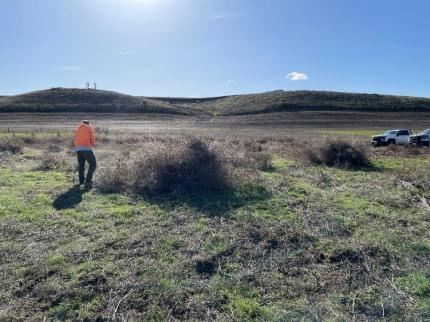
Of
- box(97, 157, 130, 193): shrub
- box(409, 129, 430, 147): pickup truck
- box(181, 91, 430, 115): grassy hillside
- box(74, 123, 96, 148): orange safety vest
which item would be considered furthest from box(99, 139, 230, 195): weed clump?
box(181, 91, 430, 115): grassy hillside

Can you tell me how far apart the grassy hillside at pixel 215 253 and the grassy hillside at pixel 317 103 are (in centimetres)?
6319

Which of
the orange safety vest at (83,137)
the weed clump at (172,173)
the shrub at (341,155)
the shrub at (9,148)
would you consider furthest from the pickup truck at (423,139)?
the shrub at (9,148)

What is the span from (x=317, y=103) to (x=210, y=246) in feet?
246

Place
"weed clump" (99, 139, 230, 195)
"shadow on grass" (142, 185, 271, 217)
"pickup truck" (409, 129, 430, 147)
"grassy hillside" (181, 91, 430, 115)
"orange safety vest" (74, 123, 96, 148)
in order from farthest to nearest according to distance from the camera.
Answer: "grassy hillside" (181, 91, 430, 115)
"pickup truck" (409, 129, 430, 147)
"orange safety vest" (74, 123, 96, 148)
"weed clump" (99, 139, 230, 195)
"shadow on grass" (142, 185, 271, 217)

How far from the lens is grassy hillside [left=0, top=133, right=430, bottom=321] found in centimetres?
420

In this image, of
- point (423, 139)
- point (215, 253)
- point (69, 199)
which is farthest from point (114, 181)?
point (423, 139)

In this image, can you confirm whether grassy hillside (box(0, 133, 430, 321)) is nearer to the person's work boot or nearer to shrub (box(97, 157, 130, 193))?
shrub (box(97, 157, 130, 193))

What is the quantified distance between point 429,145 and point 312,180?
1877 centimetres

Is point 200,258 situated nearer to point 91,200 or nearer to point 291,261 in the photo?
point 291,261

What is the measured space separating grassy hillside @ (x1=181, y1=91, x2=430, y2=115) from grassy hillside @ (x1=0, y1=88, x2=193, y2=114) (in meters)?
11.9

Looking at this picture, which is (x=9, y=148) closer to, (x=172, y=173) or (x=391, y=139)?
(x=172, y=173)

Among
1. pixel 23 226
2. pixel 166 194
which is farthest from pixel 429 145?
pixel 23 226

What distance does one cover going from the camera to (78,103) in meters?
73.1

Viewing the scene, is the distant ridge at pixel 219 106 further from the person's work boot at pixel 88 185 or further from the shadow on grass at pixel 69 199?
the shadow on grass at pixel 69 199
